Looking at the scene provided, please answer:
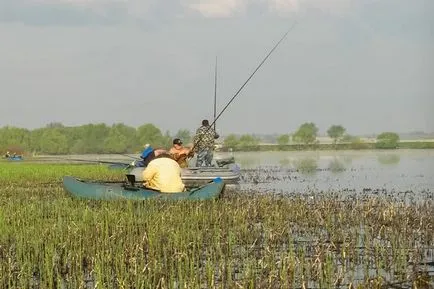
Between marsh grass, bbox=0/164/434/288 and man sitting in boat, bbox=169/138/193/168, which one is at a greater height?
man sitting in boat, bbox=169/138/193/168

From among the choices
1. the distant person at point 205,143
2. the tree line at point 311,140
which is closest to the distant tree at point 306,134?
the tree line at point 311,140

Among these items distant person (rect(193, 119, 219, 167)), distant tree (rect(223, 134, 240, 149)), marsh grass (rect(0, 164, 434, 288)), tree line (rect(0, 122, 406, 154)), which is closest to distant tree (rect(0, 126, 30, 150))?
tree line (rect(0, 122, 406, 154))

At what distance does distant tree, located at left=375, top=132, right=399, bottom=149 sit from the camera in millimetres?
103750

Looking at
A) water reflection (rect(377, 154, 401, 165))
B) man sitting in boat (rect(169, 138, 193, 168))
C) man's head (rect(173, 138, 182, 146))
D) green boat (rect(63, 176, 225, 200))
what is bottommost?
water reflection (rect(377, 154, 401, 165))

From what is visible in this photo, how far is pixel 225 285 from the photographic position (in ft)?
23.2

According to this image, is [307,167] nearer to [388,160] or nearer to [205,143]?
[388,160]

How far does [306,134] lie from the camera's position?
113562mm

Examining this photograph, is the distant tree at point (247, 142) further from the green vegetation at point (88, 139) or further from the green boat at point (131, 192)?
the green boat at point (131, 192)

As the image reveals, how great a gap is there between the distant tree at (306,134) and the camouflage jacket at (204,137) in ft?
302

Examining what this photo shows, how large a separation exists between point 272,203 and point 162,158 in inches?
110

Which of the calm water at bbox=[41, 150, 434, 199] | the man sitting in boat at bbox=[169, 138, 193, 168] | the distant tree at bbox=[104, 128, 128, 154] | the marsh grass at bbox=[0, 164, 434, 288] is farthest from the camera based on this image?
the distant tree at bbox=[104, 128, 128, 154]

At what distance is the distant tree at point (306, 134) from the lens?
11281 centimetres

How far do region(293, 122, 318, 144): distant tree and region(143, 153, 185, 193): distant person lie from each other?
99123 mm

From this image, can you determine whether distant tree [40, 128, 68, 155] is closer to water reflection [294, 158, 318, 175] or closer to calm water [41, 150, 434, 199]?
water reflection [294, 158, 318, 175]
